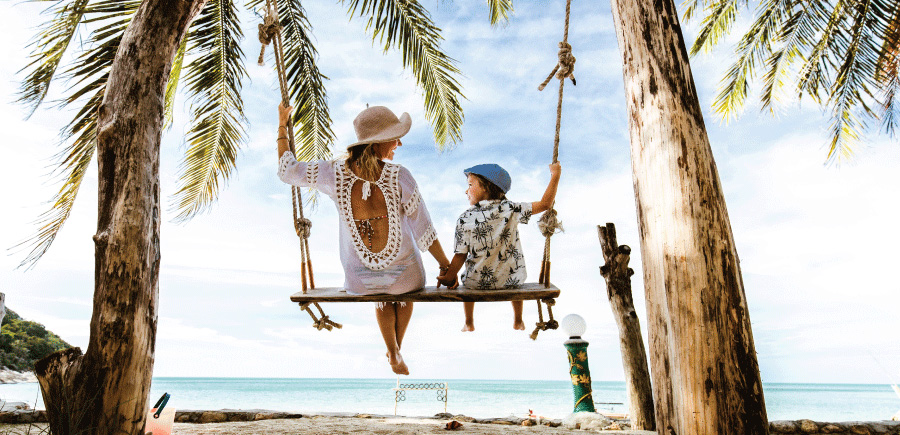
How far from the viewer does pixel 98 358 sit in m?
2.23

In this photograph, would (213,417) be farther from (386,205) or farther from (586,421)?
(386,205)

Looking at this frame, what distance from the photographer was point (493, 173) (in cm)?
334

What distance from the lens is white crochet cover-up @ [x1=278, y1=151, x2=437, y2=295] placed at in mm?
2953

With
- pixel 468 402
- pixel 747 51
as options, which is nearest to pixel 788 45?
pixel 747 51

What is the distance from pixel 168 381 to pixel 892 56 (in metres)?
55.4

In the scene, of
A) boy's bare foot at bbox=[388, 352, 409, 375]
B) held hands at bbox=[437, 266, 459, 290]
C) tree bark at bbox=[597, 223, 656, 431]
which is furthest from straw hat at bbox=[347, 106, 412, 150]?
tree bark at bbox=[597, 223, 656, 431]

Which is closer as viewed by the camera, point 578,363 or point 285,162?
point 285,162

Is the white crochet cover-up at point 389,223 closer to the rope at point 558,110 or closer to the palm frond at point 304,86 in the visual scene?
the rope at point 558,110

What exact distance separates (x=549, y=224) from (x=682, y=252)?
3.89 feet

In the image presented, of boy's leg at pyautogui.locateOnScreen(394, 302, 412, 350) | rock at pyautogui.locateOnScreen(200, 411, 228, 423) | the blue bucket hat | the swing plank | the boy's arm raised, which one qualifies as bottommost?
rock at pyautogui.locateOnScreen(200, 411, 228, 423)

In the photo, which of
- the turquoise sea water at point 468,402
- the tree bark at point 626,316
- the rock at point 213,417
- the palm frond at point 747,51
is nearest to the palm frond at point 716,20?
the palm frond at point 747,51

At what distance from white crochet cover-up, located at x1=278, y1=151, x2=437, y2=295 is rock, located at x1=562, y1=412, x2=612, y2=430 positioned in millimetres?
2277

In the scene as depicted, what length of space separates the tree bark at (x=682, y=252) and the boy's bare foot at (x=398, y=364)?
148 cm

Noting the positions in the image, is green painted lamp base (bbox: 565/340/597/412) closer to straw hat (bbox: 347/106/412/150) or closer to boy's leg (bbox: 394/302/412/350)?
boy's leg (bbox: 394/302/412/350)
